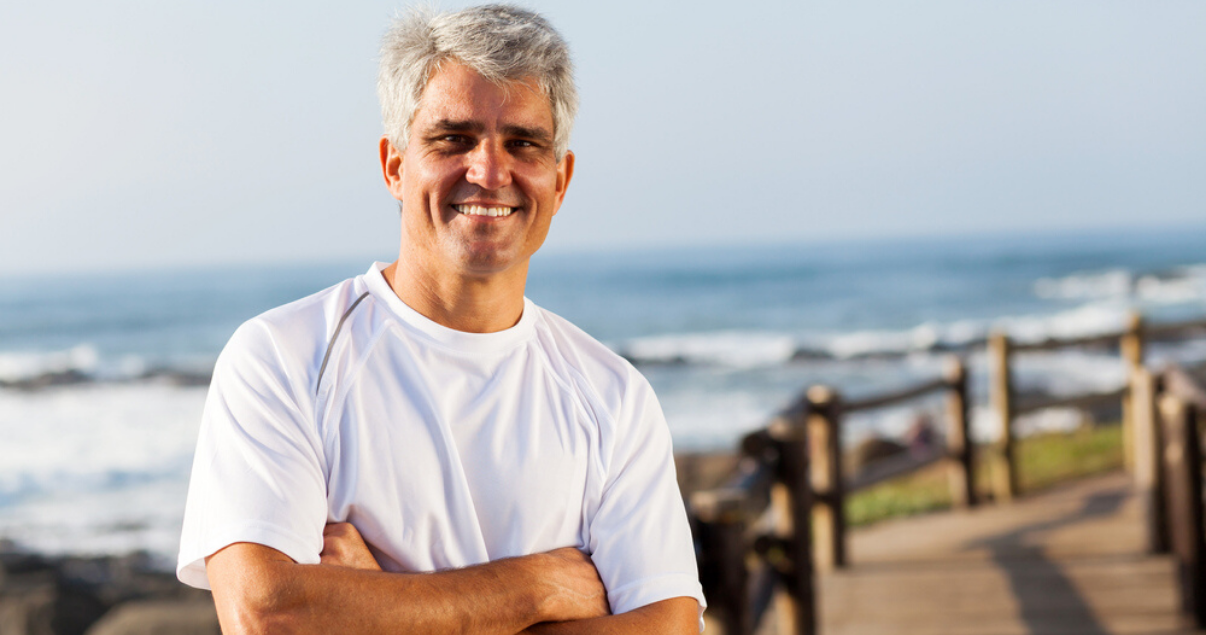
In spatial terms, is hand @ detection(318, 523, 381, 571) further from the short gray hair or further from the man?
the short gray hair

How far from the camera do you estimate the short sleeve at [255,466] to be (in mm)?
1207

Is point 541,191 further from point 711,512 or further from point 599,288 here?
point 599,288

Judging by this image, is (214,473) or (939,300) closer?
(214,473)

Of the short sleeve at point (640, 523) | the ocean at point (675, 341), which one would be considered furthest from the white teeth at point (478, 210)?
the ocean at point (675, 341)

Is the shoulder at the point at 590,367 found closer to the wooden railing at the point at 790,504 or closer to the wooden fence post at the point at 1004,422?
the wooden railing at the point at 790,504

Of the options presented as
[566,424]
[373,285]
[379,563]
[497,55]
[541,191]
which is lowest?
[379,563]

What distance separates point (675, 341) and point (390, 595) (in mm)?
27123

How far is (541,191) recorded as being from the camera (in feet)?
4.57

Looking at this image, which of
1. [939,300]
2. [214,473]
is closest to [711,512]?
[214,473]

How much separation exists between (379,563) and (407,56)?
68 centimetres

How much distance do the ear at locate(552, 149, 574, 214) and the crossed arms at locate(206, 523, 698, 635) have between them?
1.73 feet

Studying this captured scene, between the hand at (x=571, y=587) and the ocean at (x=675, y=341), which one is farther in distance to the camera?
the ocean at (x=675, y=341)

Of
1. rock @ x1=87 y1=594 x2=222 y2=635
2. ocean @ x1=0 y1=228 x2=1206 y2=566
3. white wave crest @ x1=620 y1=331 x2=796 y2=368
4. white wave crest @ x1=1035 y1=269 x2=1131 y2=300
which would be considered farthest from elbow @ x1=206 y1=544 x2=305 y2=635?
white wave crest @ x1=1035 y1=269 x2=1131 y2=300

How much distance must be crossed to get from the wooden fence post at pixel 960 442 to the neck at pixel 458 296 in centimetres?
503
